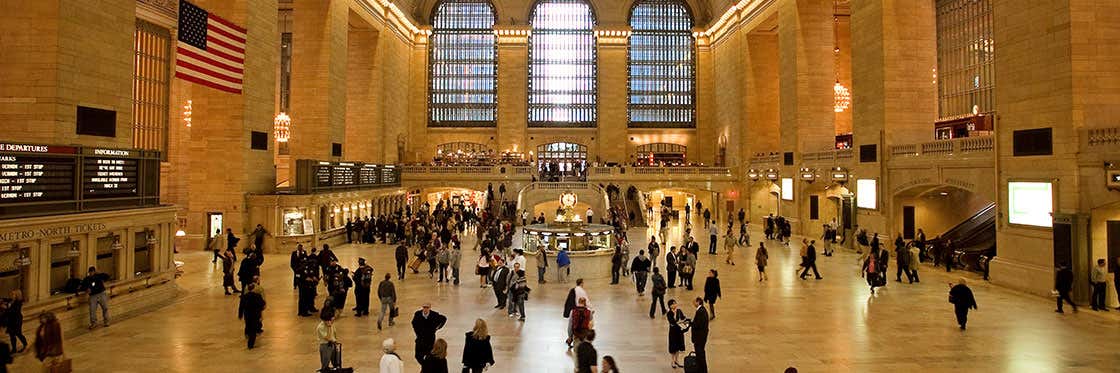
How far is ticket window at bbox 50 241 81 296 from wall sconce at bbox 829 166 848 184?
23.7 metres

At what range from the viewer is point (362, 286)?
10.7 meters

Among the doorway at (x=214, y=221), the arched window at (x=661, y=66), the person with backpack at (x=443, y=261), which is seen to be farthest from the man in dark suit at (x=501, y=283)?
the arched window at (x=661, y=66)

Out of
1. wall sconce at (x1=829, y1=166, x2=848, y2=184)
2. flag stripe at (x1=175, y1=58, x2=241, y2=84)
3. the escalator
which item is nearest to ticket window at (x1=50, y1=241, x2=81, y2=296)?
flag stripe at (x1=175, y1=58, x2=241, y2=84)

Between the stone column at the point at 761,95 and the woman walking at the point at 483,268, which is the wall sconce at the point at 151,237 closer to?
the woman walking at the point at 483,268

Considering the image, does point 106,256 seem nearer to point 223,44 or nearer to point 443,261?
point 443,261

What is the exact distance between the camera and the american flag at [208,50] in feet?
48.5

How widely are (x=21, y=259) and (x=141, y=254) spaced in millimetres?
2906

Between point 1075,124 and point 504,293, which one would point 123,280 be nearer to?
point 504,293

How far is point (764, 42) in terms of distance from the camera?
1410 inches

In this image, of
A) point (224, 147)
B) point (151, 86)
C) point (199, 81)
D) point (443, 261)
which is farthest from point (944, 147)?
point (151, 86)

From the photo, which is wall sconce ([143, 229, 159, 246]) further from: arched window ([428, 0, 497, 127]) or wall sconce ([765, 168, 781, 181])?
arched window ([428, 0, 497, 127])

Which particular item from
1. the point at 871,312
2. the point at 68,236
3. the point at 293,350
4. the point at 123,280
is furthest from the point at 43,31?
the point at 871,312

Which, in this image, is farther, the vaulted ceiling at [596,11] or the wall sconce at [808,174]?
the vaulted ceiling at [596,11]

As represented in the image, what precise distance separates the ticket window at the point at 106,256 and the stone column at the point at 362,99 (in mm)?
24037
